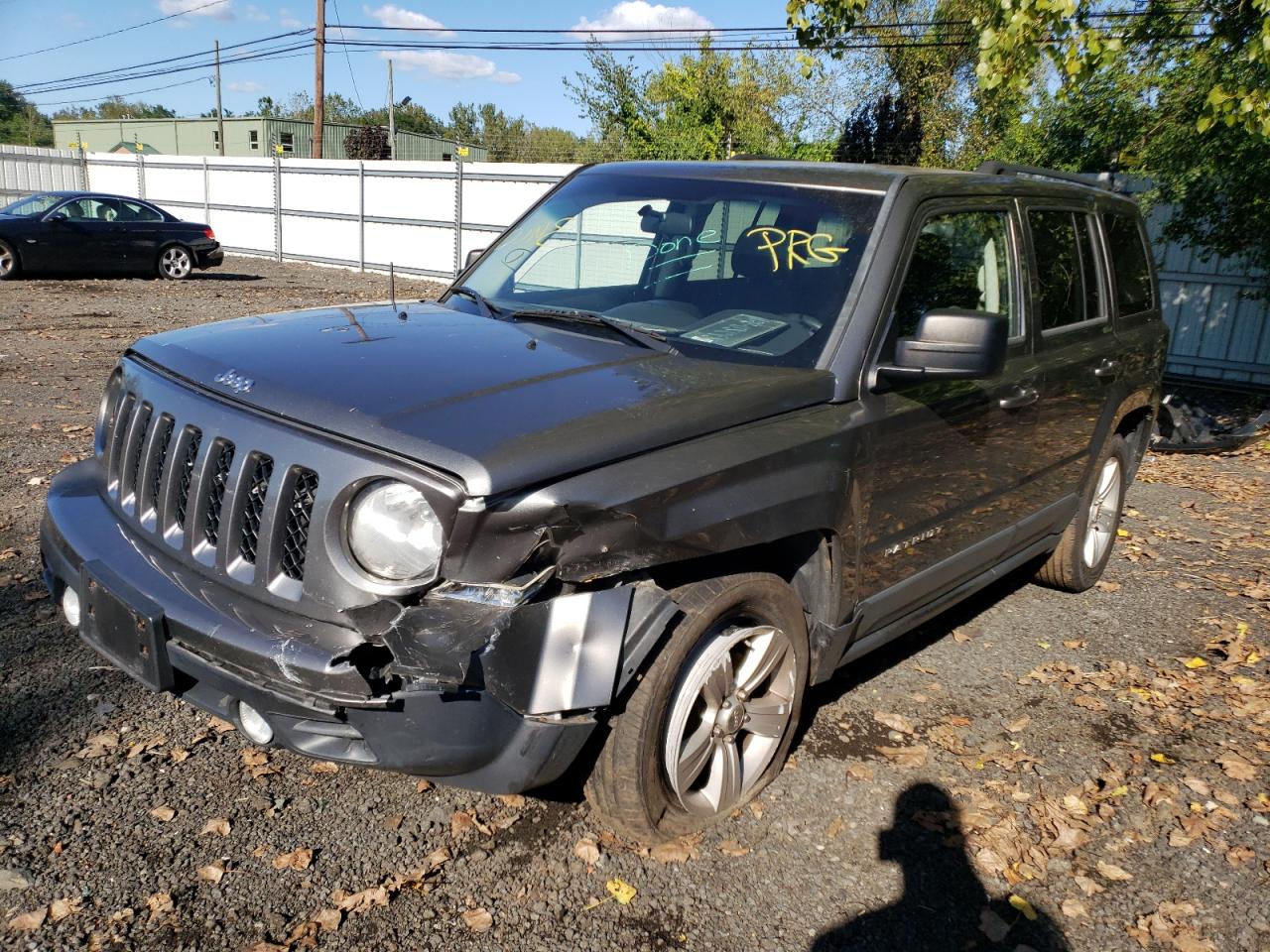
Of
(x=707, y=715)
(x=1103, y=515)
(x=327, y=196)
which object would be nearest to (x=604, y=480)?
(x=707, y=715)

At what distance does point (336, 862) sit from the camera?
298 cm

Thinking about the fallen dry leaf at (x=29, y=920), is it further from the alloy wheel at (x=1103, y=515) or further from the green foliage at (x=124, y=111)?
the green foliage at (x=124, y=111)

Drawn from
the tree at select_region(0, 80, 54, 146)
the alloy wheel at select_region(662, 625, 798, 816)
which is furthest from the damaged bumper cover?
the tree at select_region(0, 80, 54, 146)

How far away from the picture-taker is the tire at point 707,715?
279 centimetres

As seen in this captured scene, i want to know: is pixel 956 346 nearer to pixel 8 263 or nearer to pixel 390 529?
pixel 390 529

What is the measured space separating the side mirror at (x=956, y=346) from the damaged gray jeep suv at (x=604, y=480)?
0.03 feet

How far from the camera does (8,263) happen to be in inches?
716

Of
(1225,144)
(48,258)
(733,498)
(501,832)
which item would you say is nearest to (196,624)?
(501,832)

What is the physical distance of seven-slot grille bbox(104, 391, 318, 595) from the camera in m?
2.60

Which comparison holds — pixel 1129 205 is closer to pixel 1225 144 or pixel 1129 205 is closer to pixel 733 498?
pixel 733 498

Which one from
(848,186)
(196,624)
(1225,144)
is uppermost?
(1225,144)

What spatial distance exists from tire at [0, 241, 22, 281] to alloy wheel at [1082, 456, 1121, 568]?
18.7 meters

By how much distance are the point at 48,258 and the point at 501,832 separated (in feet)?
62.2

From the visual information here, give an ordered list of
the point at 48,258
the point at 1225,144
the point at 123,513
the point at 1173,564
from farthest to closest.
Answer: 1. the point at 48,258
2. the point at 1225,144
3. the point at 1173,564
4. the point at 123,513
